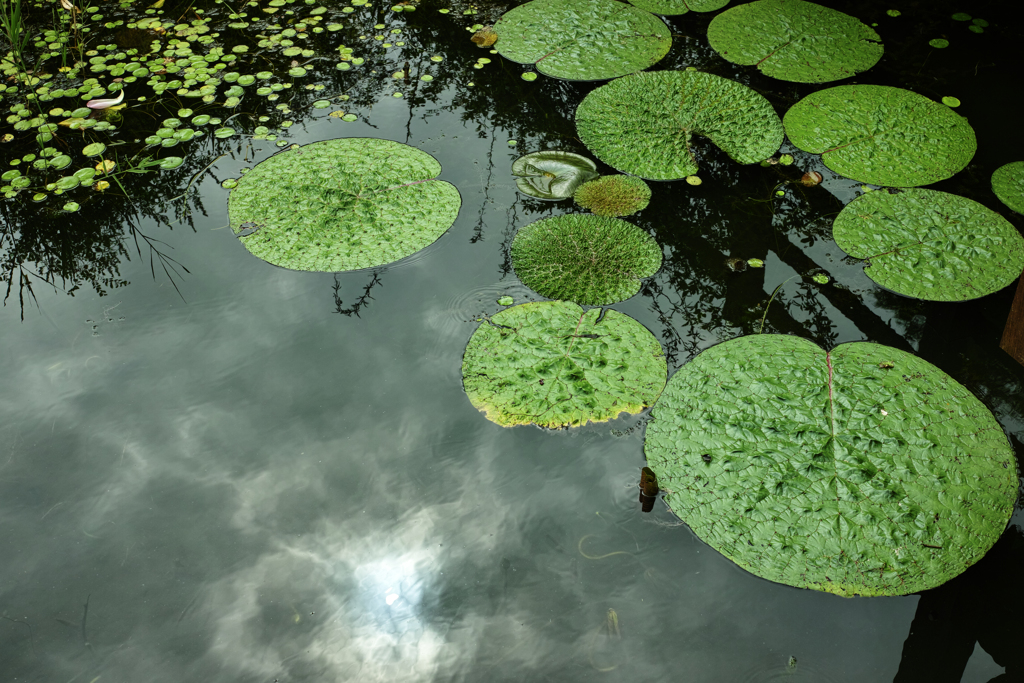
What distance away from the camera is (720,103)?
9.30 ft

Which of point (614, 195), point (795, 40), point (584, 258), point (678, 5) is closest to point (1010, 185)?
point (795, 40)

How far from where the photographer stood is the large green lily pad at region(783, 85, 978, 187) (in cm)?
253

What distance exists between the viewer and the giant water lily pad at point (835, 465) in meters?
1.58

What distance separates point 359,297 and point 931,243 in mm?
2123

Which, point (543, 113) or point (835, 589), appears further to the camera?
point (543, 113)

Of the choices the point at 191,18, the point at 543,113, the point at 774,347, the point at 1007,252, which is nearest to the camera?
the point at 774,347

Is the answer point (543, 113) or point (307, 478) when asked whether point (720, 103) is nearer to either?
point (543, 113)

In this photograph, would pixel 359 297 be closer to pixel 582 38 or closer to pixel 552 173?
pixel 552 173

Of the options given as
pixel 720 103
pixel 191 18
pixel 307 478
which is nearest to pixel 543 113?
pixel 720 103

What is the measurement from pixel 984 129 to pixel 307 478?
3.20m

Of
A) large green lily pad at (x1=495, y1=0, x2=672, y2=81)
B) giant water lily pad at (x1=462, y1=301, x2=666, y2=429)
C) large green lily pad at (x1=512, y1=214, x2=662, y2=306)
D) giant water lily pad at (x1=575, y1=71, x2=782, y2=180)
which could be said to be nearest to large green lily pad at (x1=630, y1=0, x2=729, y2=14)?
large green lily pad at (x1=495, y1=0, x2=672, y2=81)

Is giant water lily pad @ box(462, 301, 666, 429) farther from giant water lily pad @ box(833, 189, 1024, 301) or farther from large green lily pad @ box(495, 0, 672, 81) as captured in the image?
large green lily pad @ box(495, 0, 672, 81)

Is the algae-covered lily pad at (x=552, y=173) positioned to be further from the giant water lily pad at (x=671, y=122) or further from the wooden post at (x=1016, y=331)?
the wooden post at (x=1016, y=331)

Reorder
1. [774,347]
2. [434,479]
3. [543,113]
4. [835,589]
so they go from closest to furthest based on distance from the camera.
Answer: [835,589]
[434,479]
[774,347]
[543,113]
